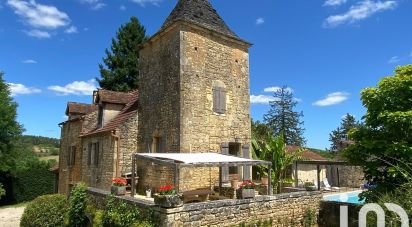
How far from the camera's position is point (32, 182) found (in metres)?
30.8

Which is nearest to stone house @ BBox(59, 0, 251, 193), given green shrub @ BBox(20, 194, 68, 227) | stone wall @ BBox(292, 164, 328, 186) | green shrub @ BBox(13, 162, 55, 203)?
green shrub @ BBox(20, 194, 68, 227)

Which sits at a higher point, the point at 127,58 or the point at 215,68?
the point at 127,58

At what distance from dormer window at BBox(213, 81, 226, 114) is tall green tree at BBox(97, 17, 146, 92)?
1966 cm

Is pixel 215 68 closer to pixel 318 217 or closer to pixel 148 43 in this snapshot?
pixel 148 43

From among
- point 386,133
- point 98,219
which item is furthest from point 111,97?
point 386,133

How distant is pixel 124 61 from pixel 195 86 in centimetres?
2173

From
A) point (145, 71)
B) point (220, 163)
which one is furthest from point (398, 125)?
point (145, 71)

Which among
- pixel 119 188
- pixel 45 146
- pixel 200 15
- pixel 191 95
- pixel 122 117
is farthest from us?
pixel 45 146

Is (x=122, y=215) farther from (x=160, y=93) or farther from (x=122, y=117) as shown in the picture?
(x=122, y=117)

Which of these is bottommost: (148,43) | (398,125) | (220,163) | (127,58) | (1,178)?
(1,178)

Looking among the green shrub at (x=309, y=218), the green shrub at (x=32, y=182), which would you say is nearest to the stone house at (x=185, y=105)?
the green shrub at (x=309, y=218)

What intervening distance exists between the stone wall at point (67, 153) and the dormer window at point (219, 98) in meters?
10.1

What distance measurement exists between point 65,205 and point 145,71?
26.1 feet

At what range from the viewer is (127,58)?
116ft
